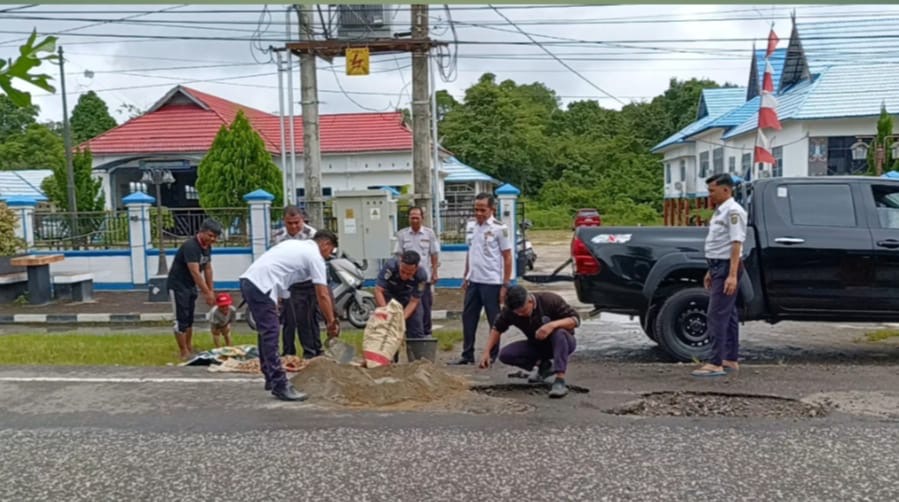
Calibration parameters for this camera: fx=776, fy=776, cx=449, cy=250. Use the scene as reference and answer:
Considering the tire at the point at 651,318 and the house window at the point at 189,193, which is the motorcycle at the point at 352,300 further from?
the house window at the point at 189,193

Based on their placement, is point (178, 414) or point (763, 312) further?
point (763, 312)

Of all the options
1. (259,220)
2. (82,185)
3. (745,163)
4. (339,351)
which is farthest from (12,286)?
(745,163)

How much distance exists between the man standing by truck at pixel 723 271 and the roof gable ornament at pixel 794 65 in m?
22.5

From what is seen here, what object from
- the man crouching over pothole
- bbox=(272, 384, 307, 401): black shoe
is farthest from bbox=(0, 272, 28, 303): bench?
the man crouching over pothole

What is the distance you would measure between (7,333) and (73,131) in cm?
4598

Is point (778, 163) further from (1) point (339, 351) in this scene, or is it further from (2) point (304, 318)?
(1) point (339, 351)

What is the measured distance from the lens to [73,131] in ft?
173

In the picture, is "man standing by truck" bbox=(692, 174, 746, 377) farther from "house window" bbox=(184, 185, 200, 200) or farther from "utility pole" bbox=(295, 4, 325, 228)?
"house window" bbox=(184, 185, 200, 200)

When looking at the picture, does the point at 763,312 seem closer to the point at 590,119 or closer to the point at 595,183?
the point at 595,183

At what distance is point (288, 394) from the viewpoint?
614cm

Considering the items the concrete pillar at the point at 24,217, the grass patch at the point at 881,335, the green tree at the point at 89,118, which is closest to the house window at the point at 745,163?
the grass patch at the point at 881,335

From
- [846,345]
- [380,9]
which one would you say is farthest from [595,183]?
[846,345]

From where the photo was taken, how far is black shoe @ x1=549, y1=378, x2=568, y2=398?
6.11 m

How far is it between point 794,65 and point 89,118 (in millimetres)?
45017
